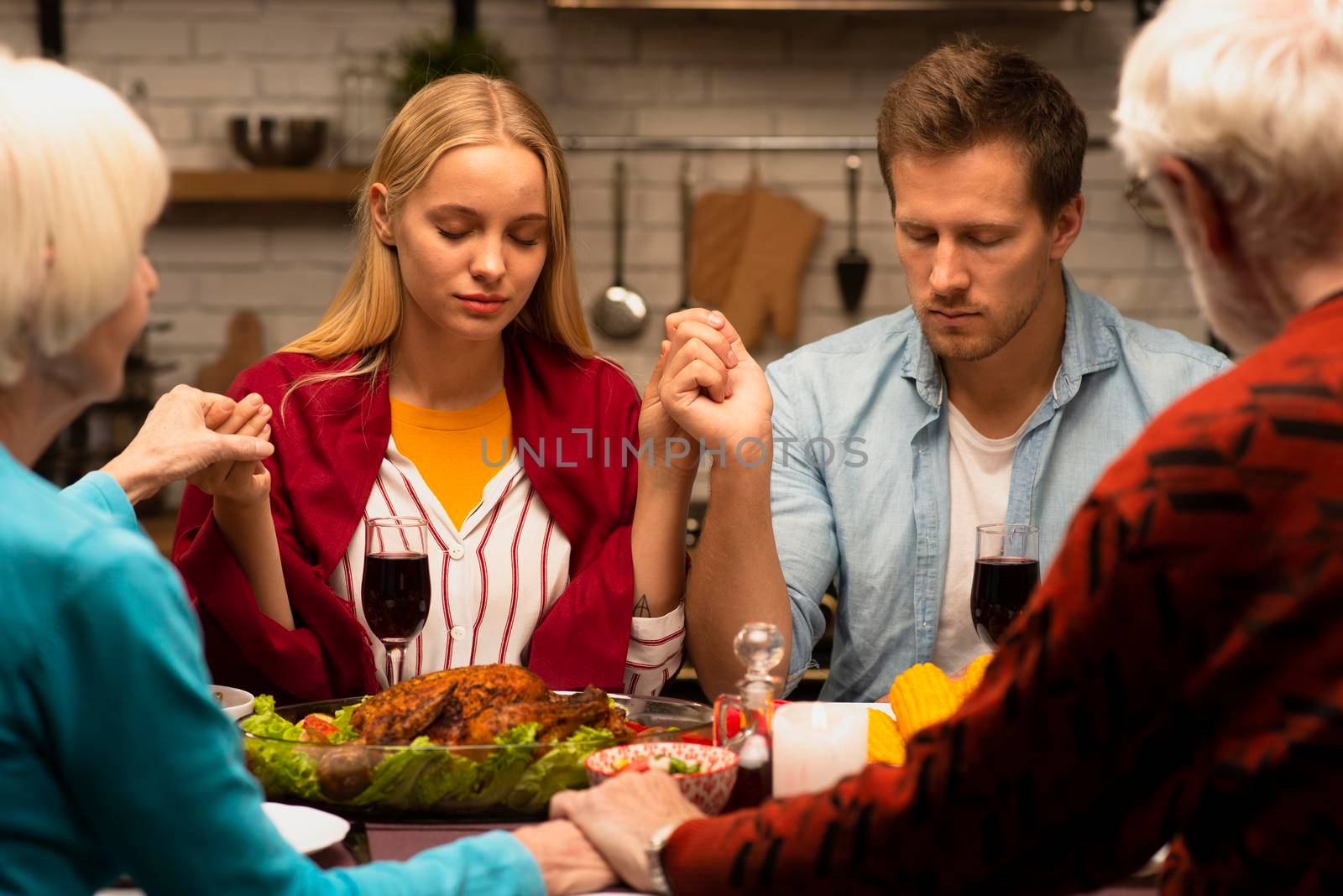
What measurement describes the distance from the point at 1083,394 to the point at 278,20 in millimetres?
2664

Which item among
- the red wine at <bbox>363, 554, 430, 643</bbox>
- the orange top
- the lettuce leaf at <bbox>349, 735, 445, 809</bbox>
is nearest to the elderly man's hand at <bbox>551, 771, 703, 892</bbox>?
the lettuce leaf at <bbox>349, 735, 445, 809</bbox>

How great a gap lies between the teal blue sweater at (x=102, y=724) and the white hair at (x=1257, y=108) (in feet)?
2.33

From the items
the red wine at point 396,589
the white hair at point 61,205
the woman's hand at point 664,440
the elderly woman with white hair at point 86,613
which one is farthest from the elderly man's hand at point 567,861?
the woman's hand at point 664,440

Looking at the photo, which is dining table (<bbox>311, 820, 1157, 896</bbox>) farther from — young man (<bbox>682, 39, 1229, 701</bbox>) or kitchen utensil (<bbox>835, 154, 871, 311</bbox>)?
kitchen utensil (<bbox>835, 154, 871, 311</bbox>)

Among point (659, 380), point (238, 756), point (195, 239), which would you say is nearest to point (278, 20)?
point (195, 239)

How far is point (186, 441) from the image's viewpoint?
165 cm

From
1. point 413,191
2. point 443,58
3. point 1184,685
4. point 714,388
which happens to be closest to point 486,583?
point 714,388

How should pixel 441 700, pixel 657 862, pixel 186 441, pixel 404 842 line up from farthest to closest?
1. pixel 186 441
2. pixel 441 700
3. pixel 404 842
4. pixel 657 862

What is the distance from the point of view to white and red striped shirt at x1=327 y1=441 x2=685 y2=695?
190 cm

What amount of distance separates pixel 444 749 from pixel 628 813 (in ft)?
0.63

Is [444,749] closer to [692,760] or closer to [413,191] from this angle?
[692,760]

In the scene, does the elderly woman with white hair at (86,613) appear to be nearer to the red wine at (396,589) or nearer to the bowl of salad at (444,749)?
the bowl of salad at (444,749)

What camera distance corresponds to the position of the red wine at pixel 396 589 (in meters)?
1.53

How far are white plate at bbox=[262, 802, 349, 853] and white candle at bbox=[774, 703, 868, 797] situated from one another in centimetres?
38
